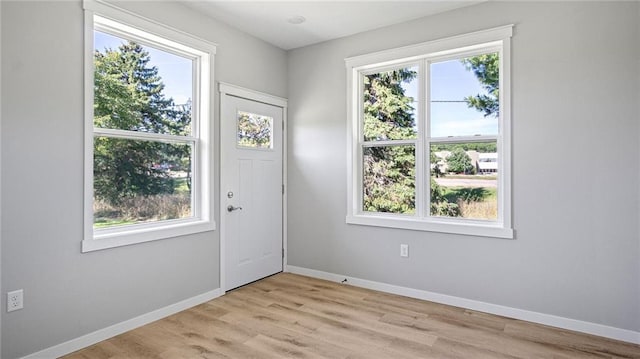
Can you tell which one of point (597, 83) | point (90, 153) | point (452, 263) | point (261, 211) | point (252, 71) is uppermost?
point (252, 71)

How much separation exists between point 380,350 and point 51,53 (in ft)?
9.85

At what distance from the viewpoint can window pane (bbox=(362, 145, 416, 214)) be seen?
3.66 metres

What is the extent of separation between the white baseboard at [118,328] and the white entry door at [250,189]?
35 cm

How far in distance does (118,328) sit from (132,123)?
1609 millimetres

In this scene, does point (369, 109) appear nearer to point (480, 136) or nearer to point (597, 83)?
point (480, 136)

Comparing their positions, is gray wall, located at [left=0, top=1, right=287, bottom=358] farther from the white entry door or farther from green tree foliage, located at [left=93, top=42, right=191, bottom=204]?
the white entry door

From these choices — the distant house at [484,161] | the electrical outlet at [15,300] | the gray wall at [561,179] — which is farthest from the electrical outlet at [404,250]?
the electrical outlet at [15,300]

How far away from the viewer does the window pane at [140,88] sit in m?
2.73

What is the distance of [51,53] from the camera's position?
2359 millimetres

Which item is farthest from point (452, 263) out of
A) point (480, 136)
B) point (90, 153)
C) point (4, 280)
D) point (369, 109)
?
point (4, 280)

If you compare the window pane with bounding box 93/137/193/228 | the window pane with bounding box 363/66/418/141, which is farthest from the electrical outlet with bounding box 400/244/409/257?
the window pane with bounding box 93/137/193/228

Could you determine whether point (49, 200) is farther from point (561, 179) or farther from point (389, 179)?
point (561, 179)

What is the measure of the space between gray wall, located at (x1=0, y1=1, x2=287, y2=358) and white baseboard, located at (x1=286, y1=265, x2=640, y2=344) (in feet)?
6.92

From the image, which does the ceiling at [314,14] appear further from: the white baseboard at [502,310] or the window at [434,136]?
the white baseboard at [502,310]
